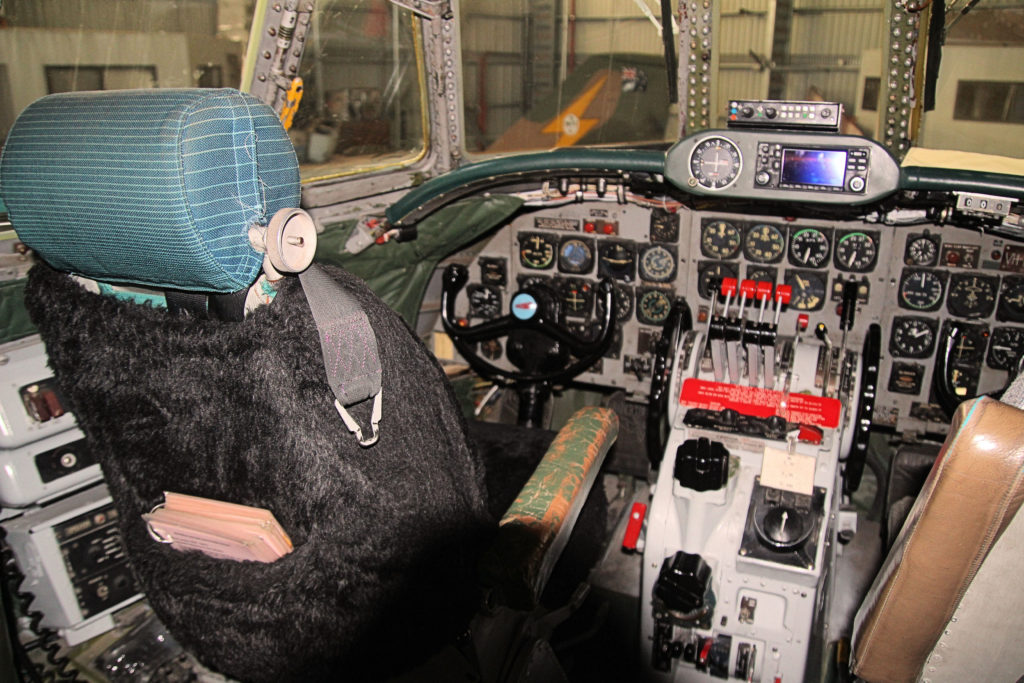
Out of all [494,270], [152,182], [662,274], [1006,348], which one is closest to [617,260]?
[662,274]

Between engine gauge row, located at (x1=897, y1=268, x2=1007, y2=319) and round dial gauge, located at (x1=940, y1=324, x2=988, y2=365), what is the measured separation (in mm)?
52

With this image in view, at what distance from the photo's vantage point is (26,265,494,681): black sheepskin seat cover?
1.10 m

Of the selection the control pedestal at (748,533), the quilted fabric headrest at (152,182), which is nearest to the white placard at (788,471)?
the control pedestal at (748,533)

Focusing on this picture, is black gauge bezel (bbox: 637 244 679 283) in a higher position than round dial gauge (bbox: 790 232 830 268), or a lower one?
lower

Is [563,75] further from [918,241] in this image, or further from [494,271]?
[918,241]

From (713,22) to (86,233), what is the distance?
2.26 meters

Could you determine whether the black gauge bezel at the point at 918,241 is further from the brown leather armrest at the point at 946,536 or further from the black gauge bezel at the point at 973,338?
the brown leather armrest at the point at 946,536

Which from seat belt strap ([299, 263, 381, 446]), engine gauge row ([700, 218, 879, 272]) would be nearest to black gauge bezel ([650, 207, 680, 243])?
engine gauge row ([700, 218, 879, 272])

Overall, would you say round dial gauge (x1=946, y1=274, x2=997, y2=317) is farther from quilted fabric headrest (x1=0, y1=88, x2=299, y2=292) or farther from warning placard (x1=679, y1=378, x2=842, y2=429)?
quilted fabric headrest (x1=0, y1=88, x2=299, y2=292)

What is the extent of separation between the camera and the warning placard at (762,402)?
2.37m

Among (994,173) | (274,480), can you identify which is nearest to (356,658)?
(274,480)

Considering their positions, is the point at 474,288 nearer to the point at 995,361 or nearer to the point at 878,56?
the point at 878,56

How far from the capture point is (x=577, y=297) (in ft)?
10.6

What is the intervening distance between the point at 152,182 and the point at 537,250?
238cm
